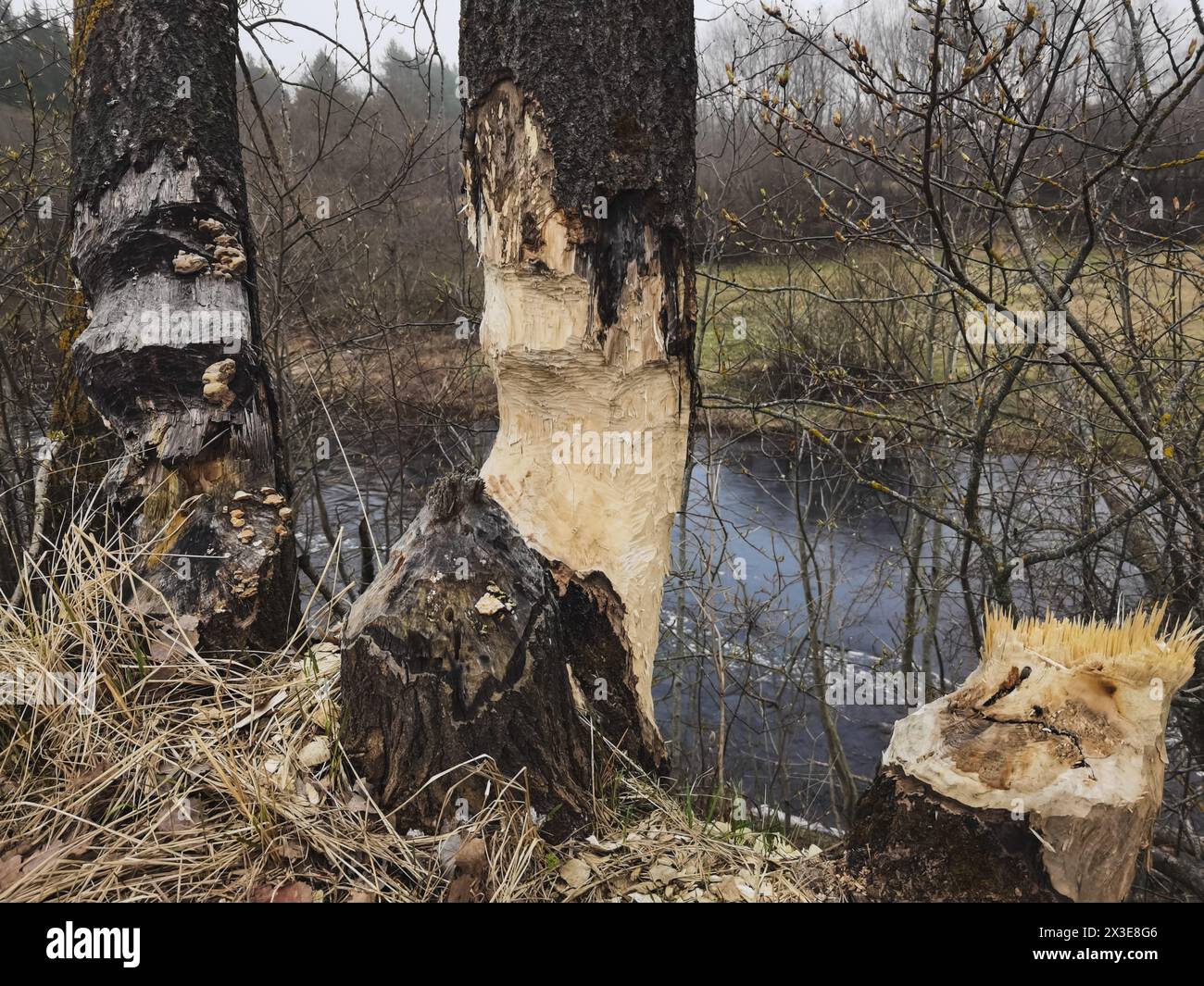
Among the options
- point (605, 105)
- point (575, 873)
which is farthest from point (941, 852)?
point (605, 105)

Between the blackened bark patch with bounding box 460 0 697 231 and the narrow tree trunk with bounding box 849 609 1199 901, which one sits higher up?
the blackened bark patch with bounding box 460 0 697 231

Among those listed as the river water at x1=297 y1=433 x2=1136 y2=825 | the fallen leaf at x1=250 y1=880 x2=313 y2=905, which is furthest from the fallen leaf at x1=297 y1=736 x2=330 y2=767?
the river water at x1=297 y1=433 x2=1136 y2=825

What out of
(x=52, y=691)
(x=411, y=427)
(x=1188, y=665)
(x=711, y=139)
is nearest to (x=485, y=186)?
(x=52, y=691)

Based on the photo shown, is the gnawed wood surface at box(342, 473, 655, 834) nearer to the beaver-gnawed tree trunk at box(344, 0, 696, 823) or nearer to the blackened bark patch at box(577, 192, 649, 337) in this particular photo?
the beaver-gnawed tree trunk at box(344, 0, 696, 823)

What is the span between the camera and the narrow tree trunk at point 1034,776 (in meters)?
1.50

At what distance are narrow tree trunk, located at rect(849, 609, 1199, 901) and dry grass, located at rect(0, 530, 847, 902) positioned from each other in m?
0.23

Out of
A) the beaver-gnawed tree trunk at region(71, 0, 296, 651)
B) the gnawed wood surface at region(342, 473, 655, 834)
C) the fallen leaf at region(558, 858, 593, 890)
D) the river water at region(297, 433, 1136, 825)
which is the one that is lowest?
the river water at region(297, 433, 1136, 825)

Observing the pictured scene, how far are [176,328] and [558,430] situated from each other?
3.63 ft

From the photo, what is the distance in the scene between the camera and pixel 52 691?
75.2 inches

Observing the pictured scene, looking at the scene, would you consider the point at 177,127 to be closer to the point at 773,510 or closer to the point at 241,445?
the point at 241,445

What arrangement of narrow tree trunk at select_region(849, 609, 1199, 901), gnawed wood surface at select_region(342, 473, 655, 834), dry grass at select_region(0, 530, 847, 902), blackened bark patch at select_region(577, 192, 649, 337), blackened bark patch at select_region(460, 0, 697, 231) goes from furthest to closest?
blackened bark patch at select_region(577, 192, 649, 337) < blackened bark patch at select_region(460, 0, 697, 231) < gnawed wood surface at select_region(342, 473, 655, 834) < dry grass at select_region(0, 530, 847, 902) < narrow tree trunk at select_region(849, 609, 1199, 901)

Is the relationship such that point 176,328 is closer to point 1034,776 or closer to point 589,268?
point 589,268

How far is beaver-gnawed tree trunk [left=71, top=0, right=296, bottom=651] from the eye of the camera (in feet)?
7.00

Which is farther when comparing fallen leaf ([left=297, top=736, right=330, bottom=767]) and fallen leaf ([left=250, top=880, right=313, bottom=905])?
fallen leaf ([left=297, top=736, right=330, bottom=767])
